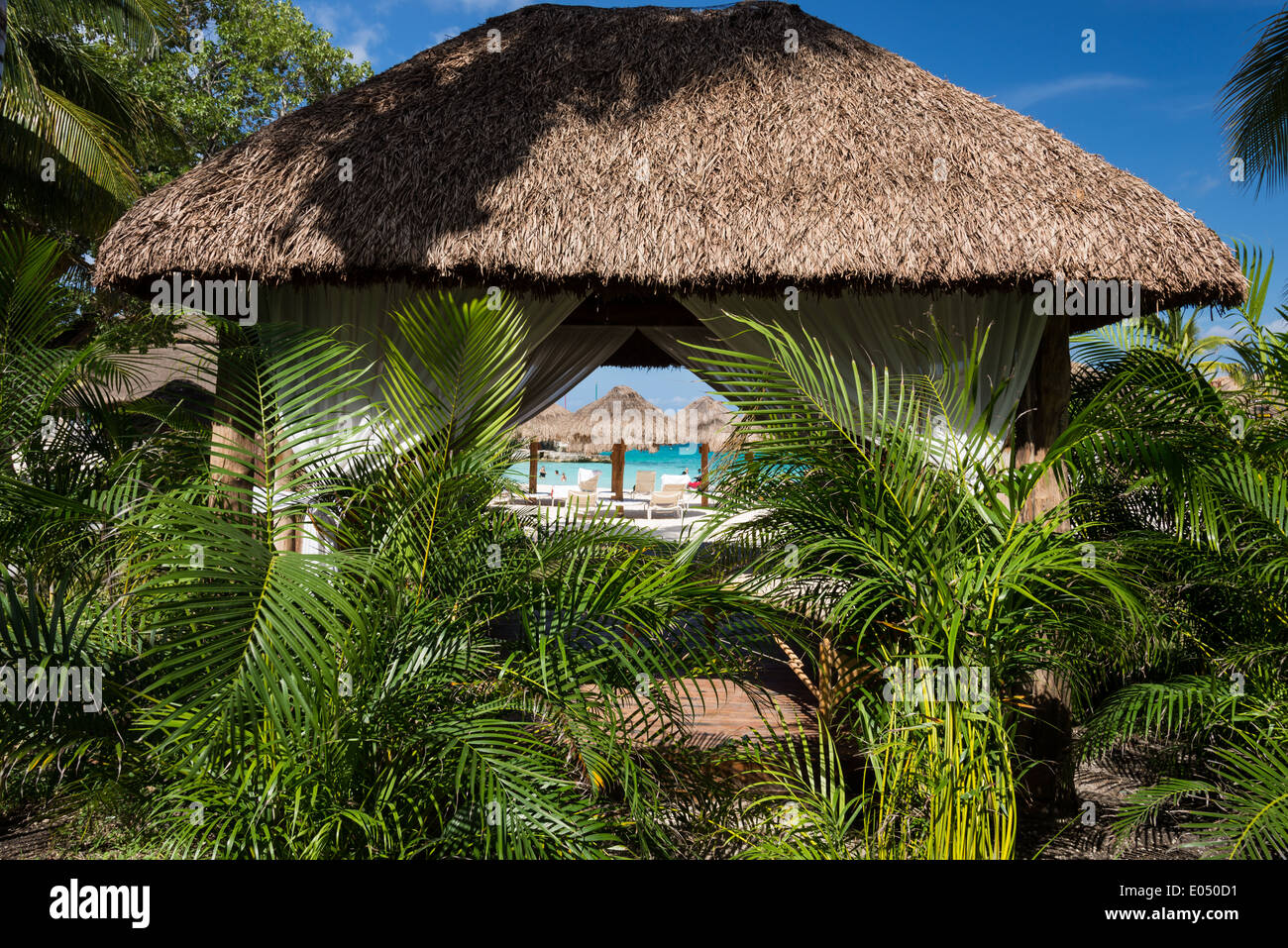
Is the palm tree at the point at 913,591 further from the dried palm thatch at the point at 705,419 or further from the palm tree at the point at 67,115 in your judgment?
the dried palm thatch at the point at 705,419

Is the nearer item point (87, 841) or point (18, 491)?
point (18, 491)

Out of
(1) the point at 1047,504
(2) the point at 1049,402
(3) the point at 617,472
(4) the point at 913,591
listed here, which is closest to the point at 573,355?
(2) the point at 1049,402

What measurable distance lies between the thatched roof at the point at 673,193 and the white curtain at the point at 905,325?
1.16 ft

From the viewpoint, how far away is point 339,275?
339cm

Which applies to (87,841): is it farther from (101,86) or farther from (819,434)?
(101,86)

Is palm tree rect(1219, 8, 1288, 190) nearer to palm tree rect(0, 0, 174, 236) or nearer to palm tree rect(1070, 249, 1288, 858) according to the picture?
palm tree rect(1070, 249, 1288, 858)

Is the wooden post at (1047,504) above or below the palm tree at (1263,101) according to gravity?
below

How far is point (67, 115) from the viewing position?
6969 mm

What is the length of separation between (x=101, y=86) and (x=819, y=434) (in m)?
9.34

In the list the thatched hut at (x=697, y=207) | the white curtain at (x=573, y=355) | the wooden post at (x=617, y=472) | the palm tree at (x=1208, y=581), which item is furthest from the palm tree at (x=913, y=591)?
the wooden post at (x=617, y=472)

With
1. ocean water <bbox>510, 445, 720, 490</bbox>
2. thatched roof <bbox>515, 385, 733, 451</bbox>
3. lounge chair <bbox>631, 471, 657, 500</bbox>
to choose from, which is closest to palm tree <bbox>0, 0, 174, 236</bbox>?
thatched roof <bbox>515, 385, 733, 451</bbox>

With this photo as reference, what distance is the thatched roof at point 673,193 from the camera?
134 inches

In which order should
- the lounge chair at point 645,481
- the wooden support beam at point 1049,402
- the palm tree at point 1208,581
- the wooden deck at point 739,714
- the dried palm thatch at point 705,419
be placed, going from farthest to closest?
the lounge chair at point 645,481, the dried palm thatch at point 705,419, the wooden support beam at point 1049,402, the wooden deck at point 739,714, the palm tree at point 1208,581
